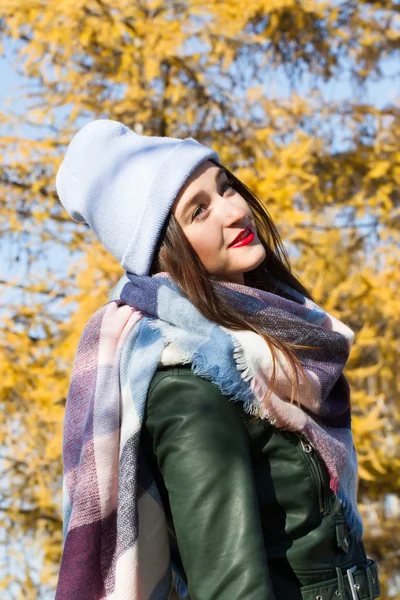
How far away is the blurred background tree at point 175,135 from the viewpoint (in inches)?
226

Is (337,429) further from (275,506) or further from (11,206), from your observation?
(11,206)

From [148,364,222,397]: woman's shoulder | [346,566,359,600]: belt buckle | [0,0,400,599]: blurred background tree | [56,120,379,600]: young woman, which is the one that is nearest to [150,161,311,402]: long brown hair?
[56,120,379,600]: young woman

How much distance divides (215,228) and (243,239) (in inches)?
2.7

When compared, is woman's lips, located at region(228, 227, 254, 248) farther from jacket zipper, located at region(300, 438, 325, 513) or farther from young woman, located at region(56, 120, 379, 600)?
jacket zipper, located at region(300, 438, 325, 513)

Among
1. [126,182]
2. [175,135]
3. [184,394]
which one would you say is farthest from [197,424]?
[175,135]

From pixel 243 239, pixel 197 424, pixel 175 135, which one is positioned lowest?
pixel 175 135

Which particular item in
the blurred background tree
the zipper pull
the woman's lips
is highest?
the woman's lips

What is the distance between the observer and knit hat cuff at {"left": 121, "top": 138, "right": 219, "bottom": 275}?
163 centimetres

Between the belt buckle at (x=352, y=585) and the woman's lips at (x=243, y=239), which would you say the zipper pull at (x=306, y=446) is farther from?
the woman's lips at (x=243, y=239)

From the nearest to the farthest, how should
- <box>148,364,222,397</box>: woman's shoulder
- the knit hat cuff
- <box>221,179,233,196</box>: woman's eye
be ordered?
1. <box>148,364,222,397</box>: woman's shoulder
2. the knit hat cuff
3. <box>221,179,233,196</box>: woman's eye

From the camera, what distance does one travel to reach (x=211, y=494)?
1319mm

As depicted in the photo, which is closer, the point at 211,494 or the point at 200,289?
the point at 211,494

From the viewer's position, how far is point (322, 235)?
20.1 ft

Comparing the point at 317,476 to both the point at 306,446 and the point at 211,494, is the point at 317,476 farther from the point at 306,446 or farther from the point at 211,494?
the point at 211,494
